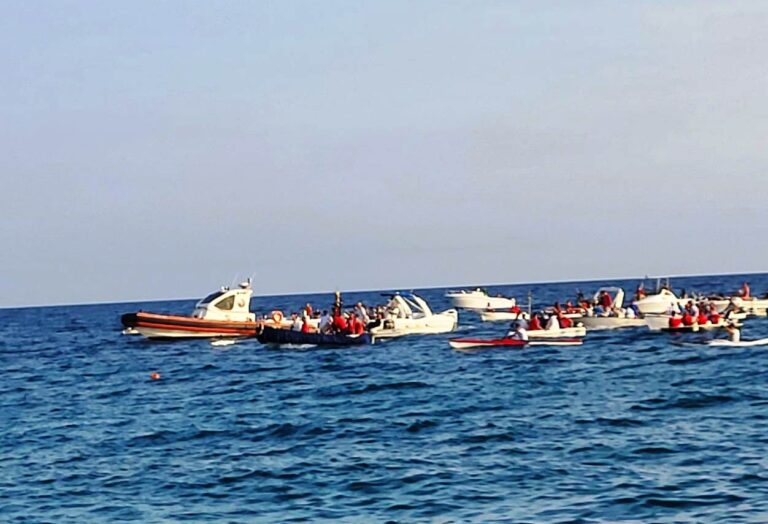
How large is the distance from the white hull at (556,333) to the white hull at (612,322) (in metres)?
7.95

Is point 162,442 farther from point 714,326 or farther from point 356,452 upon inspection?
point 714,326

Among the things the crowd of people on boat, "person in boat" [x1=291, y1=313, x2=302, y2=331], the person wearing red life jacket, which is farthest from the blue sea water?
"person in boat" [x1=291, y1=313, x2=302, y2=331]

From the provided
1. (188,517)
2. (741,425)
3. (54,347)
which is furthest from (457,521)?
(54,347)

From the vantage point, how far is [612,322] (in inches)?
2474

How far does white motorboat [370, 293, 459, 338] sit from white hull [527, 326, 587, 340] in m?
10.2

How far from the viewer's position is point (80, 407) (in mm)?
37406

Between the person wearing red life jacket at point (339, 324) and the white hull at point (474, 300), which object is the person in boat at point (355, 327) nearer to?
the person wearing red life jacket at point (339, 324)

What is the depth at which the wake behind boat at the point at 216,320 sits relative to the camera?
6099 centimetres

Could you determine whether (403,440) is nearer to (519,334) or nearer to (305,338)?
(519,334)

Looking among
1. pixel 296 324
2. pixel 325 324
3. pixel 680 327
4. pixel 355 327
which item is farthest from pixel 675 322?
pixel 296 324

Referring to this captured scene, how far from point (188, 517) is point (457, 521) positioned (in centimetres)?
462

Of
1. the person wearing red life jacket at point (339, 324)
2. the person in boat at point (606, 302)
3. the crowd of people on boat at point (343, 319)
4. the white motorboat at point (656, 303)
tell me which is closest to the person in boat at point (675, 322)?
the person in boat at point (606, 302)

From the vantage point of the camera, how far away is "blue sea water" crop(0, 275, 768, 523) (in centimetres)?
2031

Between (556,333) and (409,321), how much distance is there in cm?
1150
